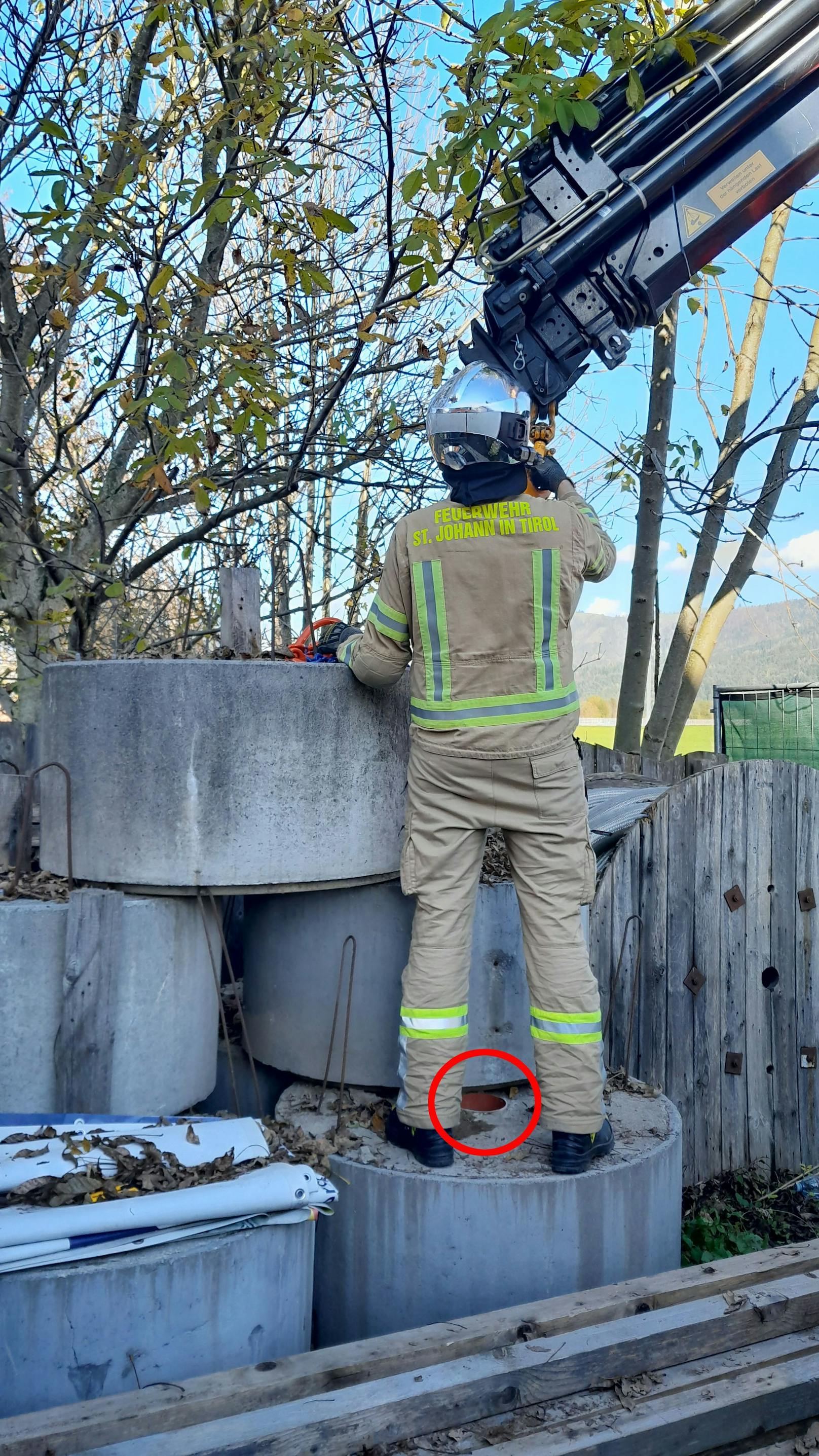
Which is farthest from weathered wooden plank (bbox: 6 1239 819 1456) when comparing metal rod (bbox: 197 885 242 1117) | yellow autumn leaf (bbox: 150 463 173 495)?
yellow autumn leaf (bbox: 150 463 173 495)

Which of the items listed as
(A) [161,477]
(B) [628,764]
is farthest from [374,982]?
(B) [628,764]

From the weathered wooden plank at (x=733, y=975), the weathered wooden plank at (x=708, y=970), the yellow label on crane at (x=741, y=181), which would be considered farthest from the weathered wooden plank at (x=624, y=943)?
the yellow label on crane at (x=741, y=181)

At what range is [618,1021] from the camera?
4289mm

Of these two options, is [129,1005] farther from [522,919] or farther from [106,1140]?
[522,919]

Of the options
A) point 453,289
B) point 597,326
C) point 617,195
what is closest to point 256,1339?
point 597,326

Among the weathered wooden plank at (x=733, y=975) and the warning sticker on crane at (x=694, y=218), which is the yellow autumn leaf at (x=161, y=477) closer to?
the warning sticker on crane at (x=694, y=218)

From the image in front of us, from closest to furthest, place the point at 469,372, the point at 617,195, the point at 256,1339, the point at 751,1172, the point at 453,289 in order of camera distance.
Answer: the point at 256,1339 < the point at 469,372 < the point at 617,195 < the point at 751,1172 < the point at 453,289

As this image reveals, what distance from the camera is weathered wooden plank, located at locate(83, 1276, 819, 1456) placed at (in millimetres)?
2074

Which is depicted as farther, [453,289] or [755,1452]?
[453,289]

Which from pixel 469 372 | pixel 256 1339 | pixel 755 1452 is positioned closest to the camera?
pixel 755 1452

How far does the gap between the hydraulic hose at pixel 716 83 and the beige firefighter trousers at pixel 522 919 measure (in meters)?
2.40

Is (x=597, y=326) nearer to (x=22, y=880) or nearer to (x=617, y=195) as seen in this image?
(x=617, y=195)

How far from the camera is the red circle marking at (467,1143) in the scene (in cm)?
311

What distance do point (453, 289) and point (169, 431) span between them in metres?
4.20
